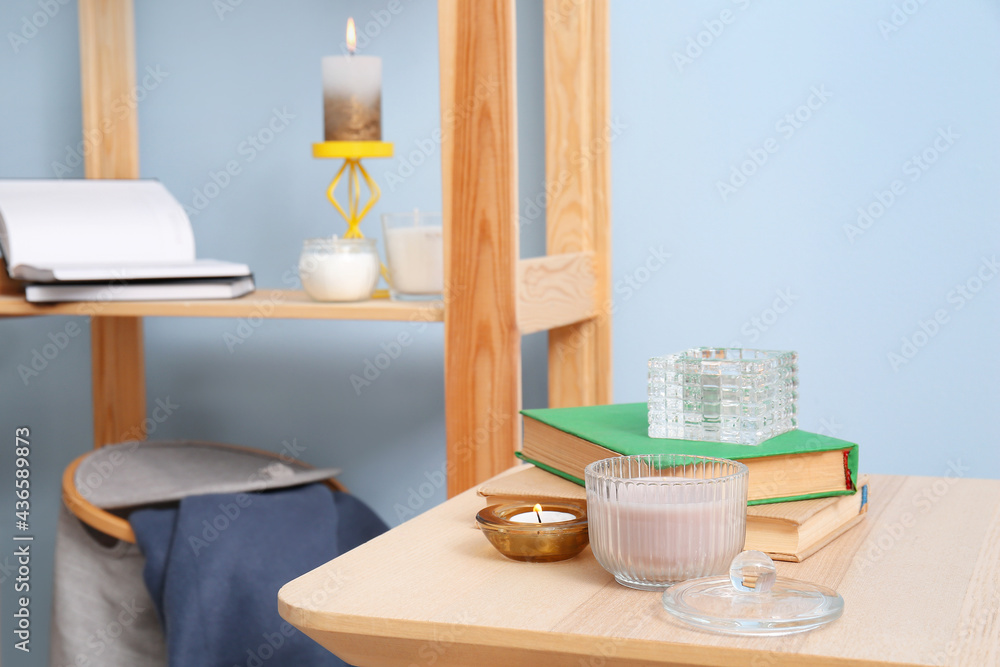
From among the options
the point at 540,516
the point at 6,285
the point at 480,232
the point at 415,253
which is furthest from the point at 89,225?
the point at 540,516

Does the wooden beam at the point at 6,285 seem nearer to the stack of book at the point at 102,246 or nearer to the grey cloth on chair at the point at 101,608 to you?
the stack of book at the point at 102,246

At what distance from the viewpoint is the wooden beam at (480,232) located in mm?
1049

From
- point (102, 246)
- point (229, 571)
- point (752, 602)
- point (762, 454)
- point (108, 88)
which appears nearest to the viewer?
point (752, 602)

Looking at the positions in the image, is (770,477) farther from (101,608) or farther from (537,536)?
(101,608)

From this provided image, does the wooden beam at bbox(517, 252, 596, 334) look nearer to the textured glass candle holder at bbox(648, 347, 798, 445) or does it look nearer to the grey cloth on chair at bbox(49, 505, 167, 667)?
the textured glass candle holder at bbox(648, 347, 798, 445)

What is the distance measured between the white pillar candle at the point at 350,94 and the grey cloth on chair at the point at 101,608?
0.61m

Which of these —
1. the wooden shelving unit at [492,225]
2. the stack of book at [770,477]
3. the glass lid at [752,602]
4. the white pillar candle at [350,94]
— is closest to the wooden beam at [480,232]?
the wooden shelving unit at [492,225]

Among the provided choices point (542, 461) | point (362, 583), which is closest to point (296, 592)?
point (362, 583)

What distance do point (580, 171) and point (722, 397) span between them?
0.65 m

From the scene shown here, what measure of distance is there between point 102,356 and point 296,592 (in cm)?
115

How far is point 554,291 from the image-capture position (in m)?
1.19

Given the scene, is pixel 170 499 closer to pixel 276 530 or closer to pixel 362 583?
pixel 276 530

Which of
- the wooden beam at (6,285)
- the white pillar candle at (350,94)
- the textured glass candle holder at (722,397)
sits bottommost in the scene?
the textured glass candle holder at (722,397)

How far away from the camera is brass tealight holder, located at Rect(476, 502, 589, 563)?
65cm
